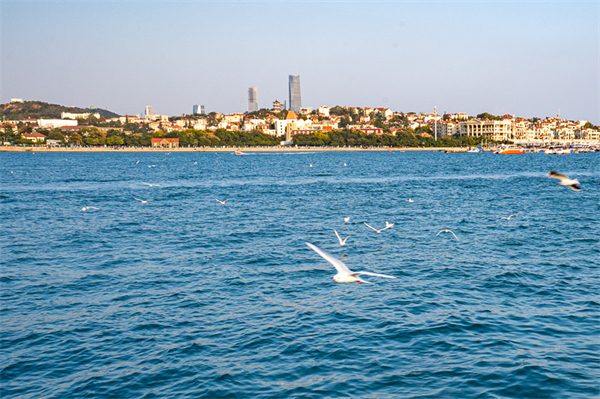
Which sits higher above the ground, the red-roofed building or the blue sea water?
the red-roofed building

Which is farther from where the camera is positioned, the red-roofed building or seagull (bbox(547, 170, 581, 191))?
the red-roofed building

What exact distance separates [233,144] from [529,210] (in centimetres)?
13904

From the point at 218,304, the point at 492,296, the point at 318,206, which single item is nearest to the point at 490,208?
the point at 318,206

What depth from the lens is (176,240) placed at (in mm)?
22109

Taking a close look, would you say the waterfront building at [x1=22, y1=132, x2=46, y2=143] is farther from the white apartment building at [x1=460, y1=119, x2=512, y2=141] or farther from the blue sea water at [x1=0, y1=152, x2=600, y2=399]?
the blue sea water at [x1=0, y1=152, x2=600, y2=399]

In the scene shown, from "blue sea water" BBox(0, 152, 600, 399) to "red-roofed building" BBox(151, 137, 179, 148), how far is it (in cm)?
13948

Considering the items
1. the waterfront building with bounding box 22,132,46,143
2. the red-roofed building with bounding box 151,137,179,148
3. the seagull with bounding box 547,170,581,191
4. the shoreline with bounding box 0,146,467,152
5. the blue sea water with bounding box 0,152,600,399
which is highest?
the waterfront building with bounding box 22,132,46,143

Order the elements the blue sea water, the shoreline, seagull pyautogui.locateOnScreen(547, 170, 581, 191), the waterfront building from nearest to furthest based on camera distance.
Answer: the blue sea water < seagull pyautogui.locateOnScreen(547, 170, 581, 191) < the shoreline < the waterfront building

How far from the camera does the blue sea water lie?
9789 millimetres

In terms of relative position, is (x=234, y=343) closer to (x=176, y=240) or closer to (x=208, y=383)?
(x=208, y=383)

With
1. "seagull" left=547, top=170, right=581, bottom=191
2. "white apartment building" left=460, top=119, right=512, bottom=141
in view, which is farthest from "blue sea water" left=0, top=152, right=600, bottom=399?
"white apartment building" left=460, top=119, right=512, bottom=141

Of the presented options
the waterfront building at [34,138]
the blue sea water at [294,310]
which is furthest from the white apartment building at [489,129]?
the blue sea water at [294,310]

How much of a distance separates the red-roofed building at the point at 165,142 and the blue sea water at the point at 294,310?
139478 millimetres

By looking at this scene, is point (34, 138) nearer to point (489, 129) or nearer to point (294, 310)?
point (489, 129)
